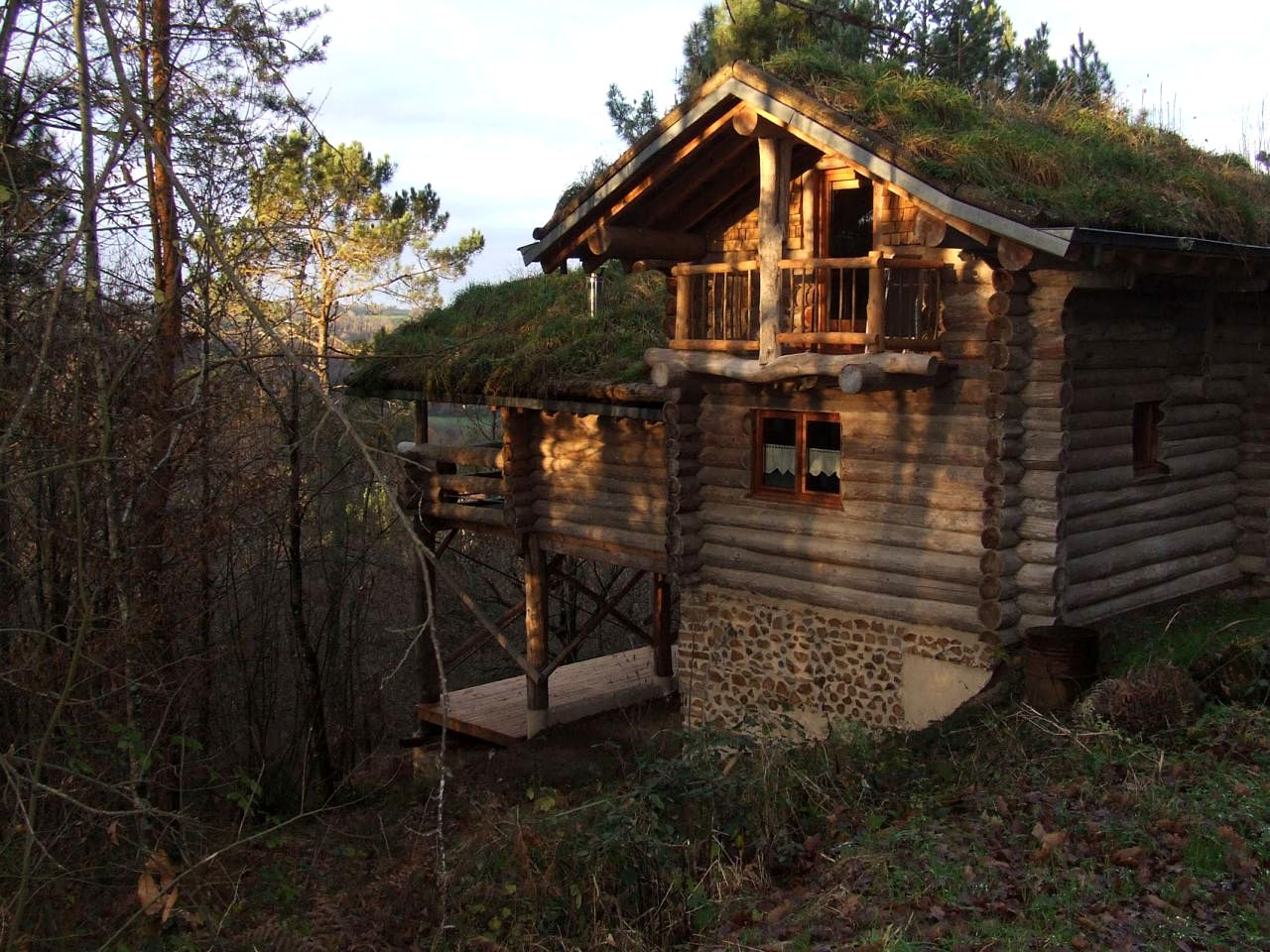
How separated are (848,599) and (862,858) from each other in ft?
16.0

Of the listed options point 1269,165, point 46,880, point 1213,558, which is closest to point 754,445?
point 1213,558

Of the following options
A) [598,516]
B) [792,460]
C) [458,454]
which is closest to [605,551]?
[598,516]

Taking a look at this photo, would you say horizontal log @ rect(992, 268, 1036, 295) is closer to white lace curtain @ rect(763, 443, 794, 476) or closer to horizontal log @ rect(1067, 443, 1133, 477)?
horizontal log @ rect(1067, 443, 1133, 477)

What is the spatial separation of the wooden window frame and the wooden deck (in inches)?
229

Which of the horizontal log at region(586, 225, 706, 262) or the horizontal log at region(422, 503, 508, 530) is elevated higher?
the horizontal log at region(586, 225, 706, 262)

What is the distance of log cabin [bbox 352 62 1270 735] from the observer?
10.6m

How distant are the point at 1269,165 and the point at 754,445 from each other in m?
15.1

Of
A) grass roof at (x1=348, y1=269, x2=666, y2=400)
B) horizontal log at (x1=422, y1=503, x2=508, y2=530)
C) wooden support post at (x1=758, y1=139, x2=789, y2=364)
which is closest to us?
wooden support post at (x1=758, y1=139, x2=789, y2=364)

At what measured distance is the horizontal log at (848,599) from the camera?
37.0 feet

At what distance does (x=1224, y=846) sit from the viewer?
702cm

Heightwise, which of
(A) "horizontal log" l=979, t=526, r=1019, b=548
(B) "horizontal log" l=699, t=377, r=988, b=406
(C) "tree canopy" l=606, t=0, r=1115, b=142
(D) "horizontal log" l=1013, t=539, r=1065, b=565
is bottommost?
(D) "horizontal log" l=1013, t=539, r=1065, b=565

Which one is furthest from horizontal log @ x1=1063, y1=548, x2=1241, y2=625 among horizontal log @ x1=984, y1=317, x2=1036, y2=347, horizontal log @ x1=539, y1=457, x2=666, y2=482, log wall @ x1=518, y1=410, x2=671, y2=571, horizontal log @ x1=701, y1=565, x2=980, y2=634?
horizontal log @ x1=539, y1=457, x2=666, y2=482

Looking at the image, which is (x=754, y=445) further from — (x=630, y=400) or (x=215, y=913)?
(x=215, y=913)

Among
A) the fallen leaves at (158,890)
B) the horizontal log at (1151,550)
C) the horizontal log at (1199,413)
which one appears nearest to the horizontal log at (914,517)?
the horizontal log at (1151,550)
